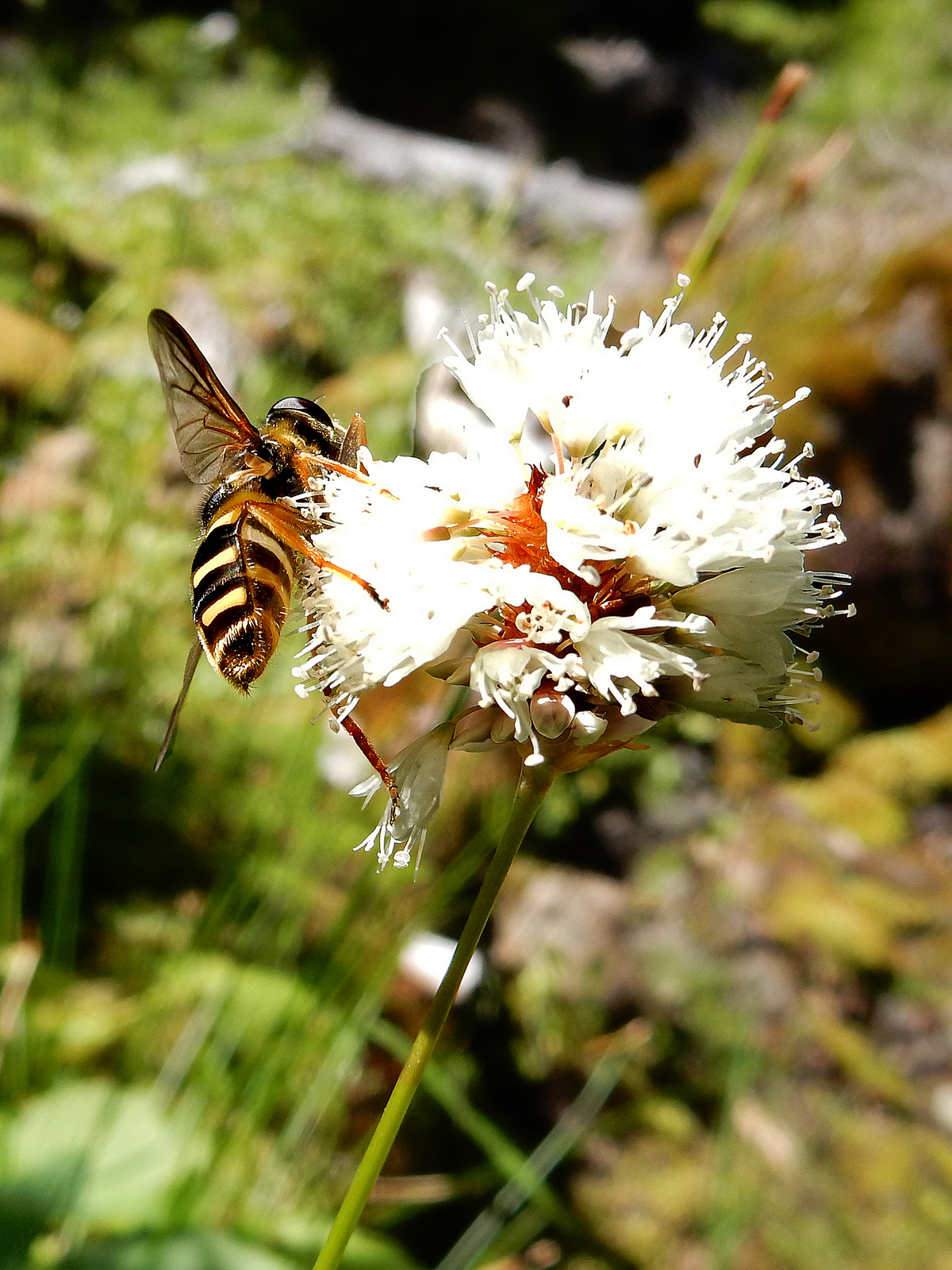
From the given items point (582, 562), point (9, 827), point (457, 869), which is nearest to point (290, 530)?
point (582, 562)

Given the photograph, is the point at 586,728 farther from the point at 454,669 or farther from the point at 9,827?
the point at 9,827

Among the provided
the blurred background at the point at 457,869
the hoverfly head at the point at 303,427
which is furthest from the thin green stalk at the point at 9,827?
the hoverfly head at the point at 303,427

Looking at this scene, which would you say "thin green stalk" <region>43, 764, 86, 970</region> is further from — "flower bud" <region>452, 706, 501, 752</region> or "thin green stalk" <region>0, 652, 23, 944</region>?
"flower bud" <region>452, 706, 501, 752</region>

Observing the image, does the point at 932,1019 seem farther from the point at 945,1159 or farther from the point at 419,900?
Answer: the point at 419,900

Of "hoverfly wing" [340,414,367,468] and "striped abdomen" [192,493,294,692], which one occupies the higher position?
"hoverfly wing" [340,414,367,468]

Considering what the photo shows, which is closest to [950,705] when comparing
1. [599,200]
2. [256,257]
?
[256,257]

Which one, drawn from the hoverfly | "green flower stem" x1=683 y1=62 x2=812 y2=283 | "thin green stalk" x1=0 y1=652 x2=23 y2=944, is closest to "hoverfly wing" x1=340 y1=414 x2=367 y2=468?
the hoverfly

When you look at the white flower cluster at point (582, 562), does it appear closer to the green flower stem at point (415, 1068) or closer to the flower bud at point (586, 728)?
the flower bud at point (586, 728)
